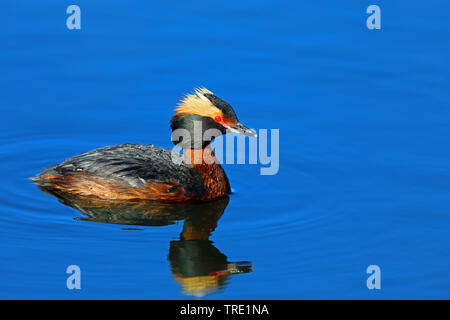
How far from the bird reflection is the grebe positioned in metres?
0.12

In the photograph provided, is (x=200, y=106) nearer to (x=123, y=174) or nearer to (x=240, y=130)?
(x=240, y=130)

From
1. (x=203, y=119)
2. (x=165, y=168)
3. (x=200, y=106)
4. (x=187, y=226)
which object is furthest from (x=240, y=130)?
(x=187, y=226)

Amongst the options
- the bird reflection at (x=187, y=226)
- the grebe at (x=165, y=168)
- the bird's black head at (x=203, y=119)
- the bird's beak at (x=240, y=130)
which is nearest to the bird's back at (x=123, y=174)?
the grebe at (x=165, y=168)

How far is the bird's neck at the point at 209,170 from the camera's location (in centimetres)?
1291

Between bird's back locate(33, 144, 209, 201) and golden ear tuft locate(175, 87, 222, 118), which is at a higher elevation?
golden ear tuft locate(175, 87, 222, 118)

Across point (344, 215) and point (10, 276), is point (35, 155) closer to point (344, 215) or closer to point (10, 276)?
point (10, 276)

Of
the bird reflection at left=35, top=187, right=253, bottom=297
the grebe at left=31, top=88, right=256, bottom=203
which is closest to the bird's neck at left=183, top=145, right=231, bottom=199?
the grebe at left=31, top=88, right=256, bottom=203

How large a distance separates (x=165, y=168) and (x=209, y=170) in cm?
63

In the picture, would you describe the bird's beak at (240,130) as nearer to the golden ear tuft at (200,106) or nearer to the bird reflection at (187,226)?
the golden ear tuft at (200,106)

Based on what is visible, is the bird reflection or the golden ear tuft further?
the golden ear tuft

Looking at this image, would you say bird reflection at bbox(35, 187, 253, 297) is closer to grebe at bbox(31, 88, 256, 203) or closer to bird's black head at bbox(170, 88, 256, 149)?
grebe at bbox(31, 88, 256, 203)

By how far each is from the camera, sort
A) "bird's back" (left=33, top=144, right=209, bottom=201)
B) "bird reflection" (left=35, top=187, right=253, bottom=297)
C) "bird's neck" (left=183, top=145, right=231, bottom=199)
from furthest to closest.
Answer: "bird's neck" (left=183, top=145, right=231, bottom=199), "bird's back" (left=33, top=144, right=209, bottom=201), "bird reflection" (left=35, top=187, right=253, bottom=297)

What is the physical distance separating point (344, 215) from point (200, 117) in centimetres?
230

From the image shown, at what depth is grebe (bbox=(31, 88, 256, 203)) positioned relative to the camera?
494 inches
